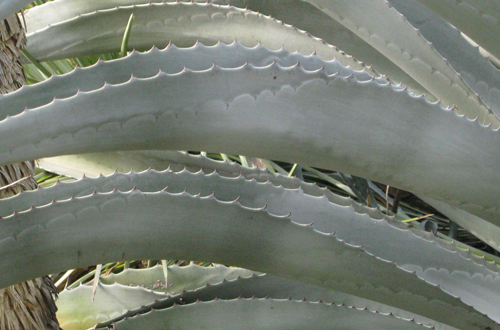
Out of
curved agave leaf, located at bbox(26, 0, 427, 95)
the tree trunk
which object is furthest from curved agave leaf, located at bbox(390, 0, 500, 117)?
the tree trunk

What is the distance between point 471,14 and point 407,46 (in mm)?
75

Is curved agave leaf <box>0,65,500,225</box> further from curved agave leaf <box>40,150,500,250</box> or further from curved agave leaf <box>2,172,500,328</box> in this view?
curved agave leaf <box>40,150,500,250</box>

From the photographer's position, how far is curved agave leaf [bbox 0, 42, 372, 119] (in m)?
0.45

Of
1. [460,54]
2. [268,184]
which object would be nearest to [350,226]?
[268,184]

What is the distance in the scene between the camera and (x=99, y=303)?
0.68 metres

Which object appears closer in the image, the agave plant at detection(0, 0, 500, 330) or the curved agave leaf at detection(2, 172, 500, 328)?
the agave plant at detection(0, 0, 500, 330)

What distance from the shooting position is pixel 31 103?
1.47 feet

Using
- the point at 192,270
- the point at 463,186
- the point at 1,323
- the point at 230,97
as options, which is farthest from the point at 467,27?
the point at 1,323

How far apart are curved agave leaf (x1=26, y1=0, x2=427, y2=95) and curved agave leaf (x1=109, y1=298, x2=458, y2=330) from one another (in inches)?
14.2

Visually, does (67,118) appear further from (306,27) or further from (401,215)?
(401,215)

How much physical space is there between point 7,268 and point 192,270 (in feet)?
1.15

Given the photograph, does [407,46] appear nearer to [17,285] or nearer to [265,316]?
[265,316]

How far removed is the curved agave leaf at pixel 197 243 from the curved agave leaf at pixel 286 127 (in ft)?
0.15

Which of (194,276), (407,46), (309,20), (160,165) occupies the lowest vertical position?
(194,276)
